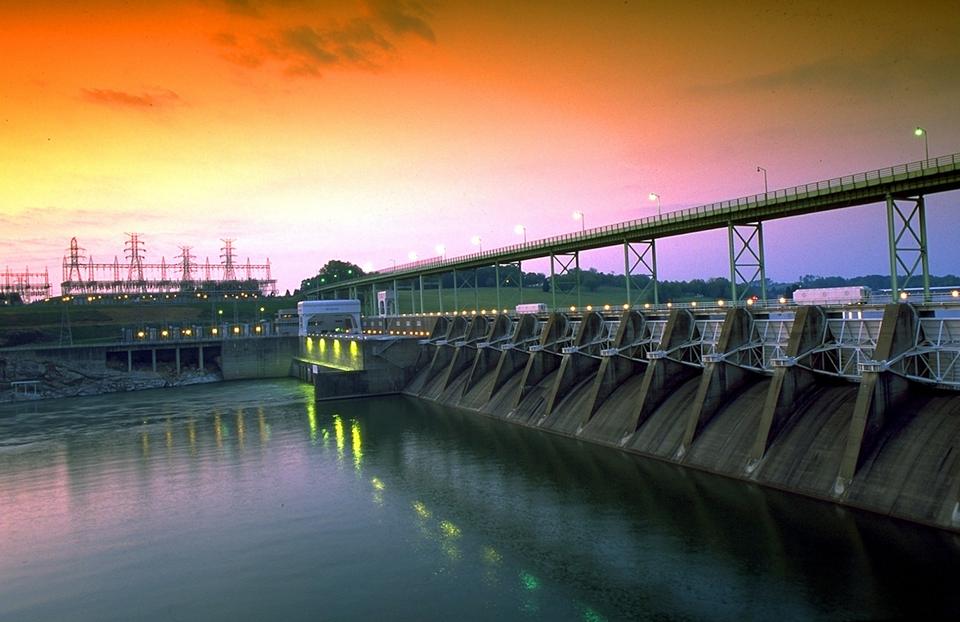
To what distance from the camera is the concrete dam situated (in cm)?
2723

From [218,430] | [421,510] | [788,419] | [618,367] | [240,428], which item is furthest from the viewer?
[240,428]

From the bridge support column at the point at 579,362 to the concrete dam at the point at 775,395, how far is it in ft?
0.34

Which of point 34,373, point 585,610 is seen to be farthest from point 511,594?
point 34,373

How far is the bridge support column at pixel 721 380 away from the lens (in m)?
36.3

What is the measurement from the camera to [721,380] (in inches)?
1455

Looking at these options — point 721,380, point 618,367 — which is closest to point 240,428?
point 618,367

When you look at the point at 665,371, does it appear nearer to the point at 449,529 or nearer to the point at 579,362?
the point at 579,362

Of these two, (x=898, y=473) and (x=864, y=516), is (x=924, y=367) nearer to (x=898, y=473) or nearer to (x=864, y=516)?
(x=898, y=473)

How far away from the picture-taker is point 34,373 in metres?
84.6

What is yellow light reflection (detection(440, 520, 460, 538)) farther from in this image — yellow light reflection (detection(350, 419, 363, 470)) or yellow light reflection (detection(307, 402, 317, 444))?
yellow light reflection (detection(307, 402, 317, 444))

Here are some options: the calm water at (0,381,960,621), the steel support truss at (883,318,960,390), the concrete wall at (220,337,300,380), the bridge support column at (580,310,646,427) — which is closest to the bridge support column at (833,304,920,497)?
the steel support truss at (883,318,960,390)

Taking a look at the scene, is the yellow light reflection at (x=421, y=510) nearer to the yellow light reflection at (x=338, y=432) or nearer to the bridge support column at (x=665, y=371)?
the yellow light reflection at (x=338, y=432)

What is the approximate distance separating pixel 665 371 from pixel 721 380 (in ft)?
16.1

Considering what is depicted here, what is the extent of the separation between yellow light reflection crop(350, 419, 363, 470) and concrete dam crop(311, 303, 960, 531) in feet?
35.4
